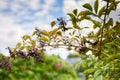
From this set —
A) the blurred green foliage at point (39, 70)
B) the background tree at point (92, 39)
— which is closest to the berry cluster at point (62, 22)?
the background tree at point (92, 39)

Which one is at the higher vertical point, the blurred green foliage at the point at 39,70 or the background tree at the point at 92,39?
the blurred green foliage at the point at 39,70

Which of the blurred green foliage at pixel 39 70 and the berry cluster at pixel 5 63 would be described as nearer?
the berry cluster at pixel 5 63

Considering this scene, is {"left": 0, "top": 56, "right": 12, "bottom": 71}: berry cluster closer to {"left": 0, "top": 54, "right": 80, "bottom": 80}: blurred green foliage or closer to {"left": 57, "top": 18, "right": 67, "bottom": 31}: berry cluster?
{"left": 57, "top": 18, "right": 67, "bottom": 31}: berry cluster

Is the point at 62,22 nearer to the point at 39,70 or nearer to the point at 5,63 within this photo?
the point at 5,63

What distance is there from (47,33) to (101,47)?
0.25 m

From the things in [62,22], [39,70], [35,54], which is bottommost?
[35,54]

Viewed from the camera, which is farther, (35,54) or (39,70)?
(39,70)

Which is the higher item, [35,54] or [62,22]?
[62,22]

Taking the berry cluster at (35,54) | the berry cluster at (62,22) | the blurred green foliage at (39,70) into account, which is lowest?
the berry cluster at (35,54)

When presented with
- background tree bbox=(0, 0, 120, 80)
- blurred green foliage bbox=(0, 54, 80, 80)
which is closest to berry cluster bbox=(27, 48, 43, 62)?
background tree bbox=(0, 0, 120, 80)

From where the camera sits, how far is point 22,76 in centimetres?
741

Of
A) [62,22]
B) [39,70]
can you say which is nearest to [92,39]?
[62,22]

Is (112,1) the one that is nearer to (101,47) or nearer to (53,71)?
(101,47)

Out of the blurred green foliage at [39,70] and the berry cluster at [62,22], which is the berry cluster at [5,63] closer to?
the berry cluster at [62,22]
